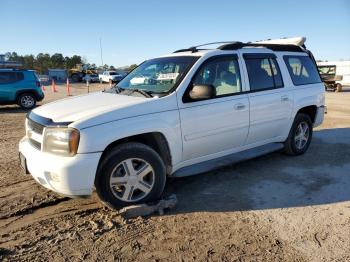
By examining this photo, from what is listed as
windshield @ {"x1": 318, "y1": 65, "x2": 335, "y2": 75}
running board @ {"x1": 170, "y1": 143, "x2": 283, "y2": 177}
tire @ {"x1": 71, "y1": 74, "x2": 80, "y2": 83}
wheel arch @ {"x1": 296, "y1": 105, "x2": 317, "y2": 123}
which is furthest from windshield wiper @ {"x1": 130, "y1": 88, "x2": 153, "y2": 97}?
tire @ {"x1": 71, "y1": 74, "x2": 80, "y2": 83}

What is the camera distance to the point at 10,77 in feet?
46.9

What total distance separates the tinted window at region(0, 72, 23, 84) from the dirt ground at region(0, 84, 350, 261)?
980 cm

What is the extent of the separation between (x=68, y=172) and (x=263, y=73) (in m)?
3.37

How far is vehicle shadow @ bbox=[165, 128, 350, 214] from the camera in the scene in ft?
14.4

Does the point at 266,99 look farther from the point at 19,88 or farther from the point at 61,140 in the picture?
the point at 19,88

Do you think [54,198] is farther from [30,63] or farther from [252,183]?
[30,63]

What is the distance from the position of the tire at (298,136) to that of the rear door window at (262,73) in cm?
89

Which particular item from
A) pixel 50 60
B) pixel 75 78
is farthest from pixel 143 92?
pixel 50 60

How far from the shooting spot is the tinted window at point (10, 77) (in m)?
14.1

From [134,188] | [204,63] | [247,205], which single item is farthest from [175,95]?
[247,205]

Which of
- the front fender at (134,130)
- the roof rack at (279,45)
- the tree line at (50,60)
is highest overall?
the tree line at (50,60)

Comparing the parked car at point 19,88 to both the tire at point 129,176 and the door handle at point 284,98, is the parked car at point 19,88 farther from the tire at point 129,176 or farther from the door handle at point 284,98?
the tire at point 129,176

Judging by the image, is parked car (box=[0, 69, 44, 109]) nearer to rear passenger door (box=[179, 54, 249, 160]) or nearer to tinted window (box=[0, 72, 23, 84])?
tinted window (box=[0, 72, 23, 84])

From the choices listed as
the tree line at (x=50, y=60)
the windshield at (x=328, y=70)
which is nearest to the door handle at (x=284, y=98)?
the windshield at (x=328, y=70)
